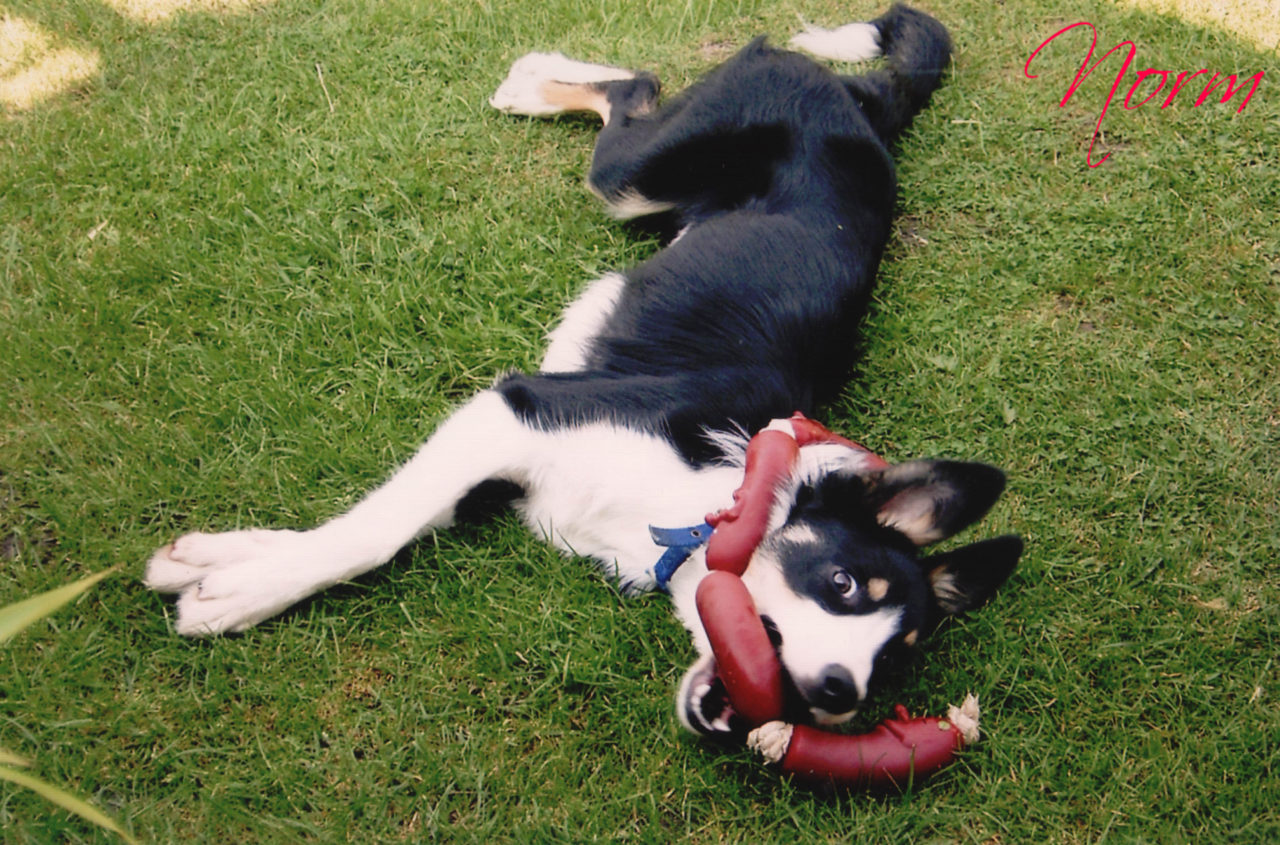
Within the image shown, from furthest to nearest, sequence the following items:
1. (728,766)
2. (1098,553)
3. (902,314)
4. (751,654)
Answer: (902,314)
(1098,553)
(728,766)
(751,654)

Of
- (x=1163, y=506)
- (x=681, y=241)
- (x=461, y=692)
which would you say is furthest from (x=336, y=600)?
(x=1163, y=506)

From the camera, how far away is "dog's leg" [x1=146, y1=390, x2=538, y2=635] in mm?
2346

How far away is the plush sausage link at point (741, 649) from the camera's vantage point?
6.88 ft

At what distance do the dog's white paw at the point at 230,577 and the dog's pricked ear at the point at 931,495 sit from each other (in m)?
1.48

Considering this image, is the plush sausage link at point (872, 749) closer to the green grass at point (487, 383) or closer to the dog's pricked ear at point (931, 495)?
the green grass at point (487, 383)

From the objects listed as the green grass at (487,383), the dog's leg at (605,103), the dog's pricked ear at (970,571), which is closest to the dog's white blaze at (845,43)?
the green grass at (487,383)

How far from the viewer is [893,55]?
3.98 metres

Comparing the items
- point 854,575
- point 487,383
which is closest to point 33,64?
point 487,383

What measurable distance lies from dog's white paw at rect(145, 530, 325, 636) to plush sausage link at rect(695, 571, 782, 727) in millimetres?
1041

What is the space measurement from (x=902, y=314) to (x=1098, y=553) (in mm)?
1066

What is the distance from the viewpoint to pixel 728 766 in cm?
238

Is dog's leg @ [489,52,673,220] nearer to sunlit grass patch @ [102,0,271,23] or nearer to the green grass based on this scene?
the green grass

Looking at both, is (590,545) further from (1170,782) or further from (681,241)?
(1170,782)

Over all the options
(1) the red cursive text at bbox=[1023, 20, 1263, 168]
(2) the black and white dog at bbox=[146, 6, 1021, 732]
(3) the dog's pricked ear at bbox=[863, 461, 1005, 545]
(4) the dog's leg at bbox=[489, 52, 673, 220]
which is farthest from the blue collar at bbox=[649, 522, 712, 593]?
(1) the red cursive text at bbox=[1023, 20, 1263, 168]
